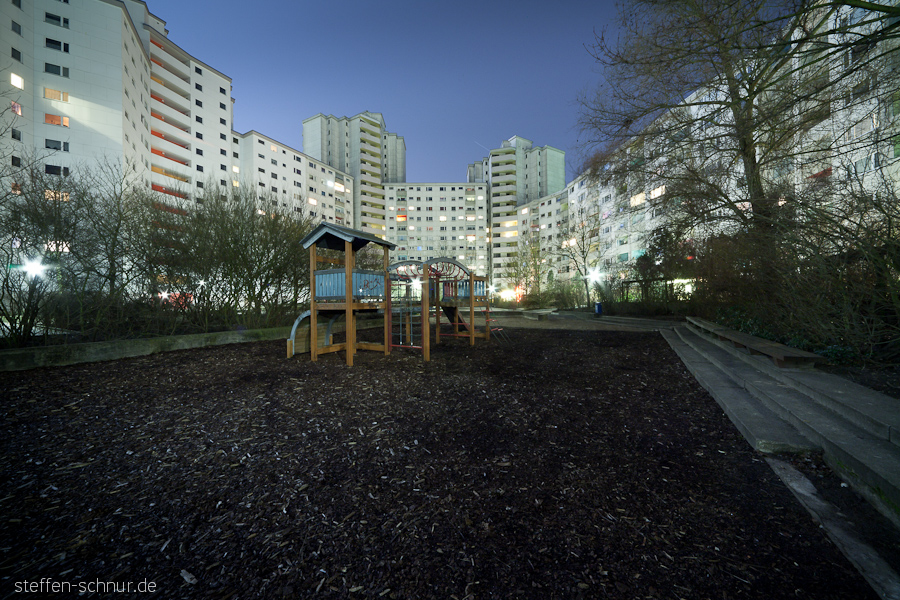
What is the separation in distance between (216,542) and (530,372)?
498cm

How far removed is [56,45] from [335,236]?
4192cm

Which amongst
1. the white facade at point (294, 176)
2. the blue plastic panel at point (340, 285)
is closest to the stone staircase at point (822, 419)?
the blue plastic panel at point (340, 285)

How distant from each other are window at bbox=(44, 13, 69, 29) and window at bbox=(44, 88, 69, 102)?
631 cm

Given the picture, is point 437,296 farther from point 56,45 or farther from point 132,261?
point 56,45

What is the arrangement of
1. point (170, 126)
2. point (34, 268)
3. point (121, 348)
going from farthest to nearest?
1. point (170, 126)
2. point (121, 348)
3. point (34, 268)

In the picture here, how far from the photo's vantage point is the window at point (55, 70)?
2793cm

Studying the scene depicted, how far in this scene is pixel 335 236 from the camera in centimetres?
783

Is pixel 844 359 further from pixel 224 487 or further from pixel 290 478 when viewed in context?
pixel 224 487

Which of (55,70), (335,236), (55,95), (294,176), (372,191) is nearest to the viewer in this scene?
(335,236)

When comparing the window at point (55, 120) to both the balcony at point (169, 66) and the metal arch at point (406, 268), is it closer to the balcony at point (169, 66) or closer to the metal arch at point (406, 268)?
the balcony at point (169, 66)

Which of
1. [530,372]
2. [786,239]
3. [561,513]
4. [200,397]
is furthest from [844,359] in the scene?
[200,397]

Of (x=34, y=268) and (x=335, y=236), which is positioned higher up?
(x=335, y=236)

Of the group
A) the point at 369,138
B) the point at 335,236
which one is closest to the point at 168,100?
the point at 369,138

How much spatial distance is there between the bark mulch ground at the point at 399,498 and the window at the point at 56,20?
44.1 meters
